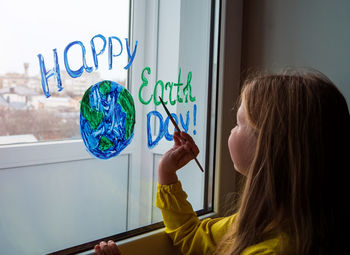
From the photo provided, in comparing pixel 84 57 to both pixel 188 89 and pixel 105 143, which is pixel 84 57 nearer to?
pixel 105 143

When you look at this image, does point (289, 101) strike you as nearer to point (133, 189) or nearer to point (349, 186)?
point (349, 186)

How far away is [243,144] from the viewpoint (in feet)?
2.16

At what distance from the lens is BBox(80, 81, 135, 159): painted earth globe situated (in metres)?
0.63

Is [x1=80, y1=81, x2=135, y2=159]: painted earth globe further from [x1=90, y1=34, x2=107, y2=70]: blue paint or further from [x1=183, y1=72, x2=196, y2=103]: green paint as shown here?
[x1=183, y1=72, x2=196, y2=103]: green paint

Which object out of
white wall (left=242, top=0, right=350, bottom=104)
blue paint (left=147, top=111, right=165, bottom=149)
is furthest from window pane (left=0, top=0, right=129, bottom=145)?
white wall (left=242, top=0, right=350, bottom=104)

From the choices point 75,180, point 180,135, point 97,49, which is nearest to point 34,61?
point 97,49

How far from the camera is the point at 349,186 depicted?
633 millimetres

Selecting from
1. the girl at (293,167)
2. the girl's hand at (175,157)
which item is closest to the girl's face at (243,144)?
the girl at (293,167)

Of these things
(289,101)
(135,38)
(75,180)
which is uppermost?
(135,38)

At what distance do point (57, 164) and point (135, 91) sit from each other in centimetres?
20

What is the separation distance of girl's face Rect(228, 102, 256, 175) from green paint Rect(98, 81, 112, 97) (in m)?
0.24

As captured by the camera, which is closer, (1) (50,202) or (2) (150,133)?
(1) (50,202)

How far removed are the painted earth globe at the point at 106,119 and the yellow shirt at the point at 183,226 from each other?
5.3 inches

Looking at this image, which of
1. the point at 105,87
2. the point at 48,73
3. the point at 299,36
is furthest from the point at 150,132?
the point at 299,36
